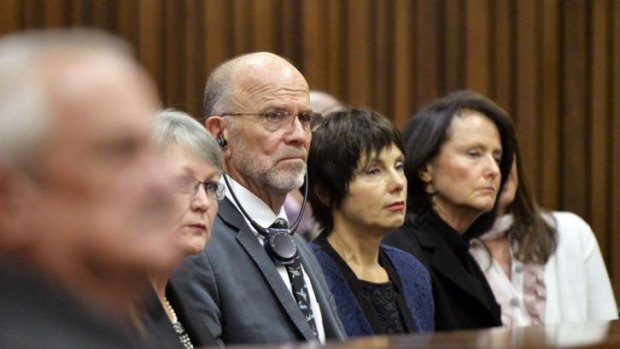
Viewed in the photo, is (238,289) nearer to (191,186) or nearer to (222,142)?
(191,186)

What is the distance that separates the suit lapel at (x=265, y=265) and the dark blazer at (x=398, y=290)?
1.44ft

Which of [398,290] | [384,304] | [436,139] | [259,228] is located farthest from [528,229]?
[259,228]

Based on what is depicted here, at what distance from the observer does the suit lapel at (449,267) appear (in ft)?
13.6

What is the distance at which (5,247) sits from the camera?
898 mm

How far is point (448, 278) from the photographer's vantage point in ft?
13.6

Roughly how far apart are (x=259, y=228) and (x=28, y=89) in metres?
2.32

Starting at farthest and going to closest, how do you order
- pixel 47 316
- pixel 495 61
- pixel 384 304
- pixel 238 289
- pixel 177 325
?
pixel 495 61 → pixel 384 304 → pixel 238 289 → pixel 177 325 → pixel 47 316

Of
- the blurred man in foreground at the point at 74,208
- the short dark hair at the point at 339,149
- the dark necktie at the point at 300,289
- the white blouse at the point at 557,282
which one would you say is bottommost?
the white blouse at the point at 557,282

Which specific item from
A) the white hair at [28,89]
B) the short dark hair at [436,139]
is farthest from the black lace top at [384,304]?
the white hair at [28,89]

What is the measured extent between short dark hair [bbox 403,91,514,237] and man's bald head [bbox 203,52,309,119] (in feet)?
3.03

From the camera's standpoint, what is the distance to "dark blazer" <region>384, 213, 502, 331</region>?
13.5ft

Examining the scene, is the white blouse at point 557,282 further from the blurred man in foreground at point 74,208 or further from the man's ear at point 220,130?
the blurred man in foreground at point 74,208

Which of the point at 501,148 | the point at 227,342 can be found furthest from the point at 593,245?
the point at 227,342

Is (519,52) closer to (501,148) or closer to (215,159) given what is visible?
(501,148)
